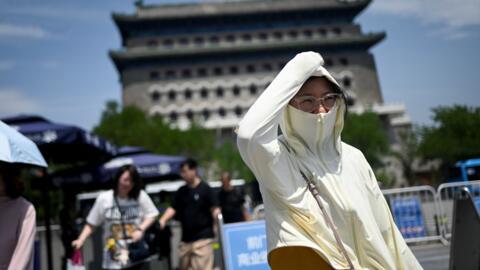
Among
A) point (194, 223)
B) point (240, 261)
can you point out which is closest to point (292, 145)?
point (240, 261)

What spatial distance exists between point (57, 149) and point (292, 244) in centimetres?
800

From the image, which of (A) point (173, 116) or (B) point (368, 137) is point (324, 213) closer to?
(B) point (368, 137)

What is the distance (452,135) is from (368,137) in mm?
14866

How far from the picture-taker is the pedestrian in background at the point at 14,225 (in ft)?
9.91

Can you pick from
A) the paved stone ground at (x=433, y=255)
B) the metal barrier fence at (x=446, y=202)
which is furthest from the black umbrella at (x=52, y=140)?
the metal barrier fence at (x=446, y=202)

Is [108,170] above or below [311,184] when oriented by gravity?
above

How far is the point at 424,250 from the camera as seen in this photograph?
8977 millimetres

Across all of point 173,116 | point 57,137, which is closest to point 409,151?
point 173,116

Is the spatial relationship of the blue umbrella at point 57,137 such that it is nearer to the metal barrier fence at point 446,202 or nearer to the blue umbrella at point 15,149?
the blue umbrella at point 15,149

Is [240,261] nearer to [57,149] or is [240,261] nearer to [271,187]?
[271,187]

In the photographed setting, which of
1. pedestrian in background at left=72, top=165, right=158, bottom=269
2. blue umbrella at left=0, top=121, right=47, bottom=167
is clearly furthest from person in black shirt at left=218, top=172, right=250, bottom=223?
blue umbrella at left=0, top=121, right=47, bottom=167

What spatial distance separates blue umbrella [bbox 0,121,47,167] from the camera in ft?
11.1

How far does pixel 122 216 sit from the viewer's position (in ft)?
17.0

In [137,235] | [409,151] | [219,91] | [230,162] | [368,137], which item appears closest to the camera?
[137,235]
